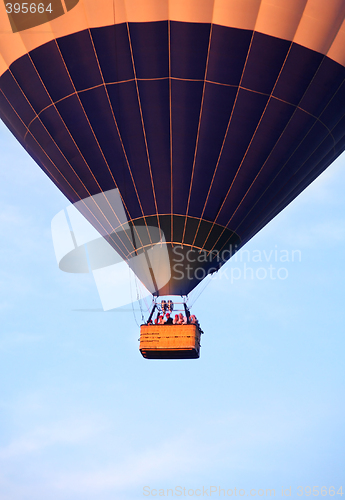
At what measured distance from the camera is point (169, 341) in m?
10.8

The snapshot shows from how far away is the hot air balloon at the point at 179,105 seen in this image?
399 inches

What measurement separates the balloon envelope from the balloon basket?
4.34ft

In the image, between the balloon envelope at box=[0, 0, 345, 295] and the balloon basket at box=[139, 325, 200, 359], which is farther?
the balloon basket at box=[139, 325, 200, 359]

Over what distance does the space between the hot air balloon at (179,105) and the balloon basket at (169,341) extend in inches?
51.9

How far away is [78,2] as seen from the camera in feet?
33.4

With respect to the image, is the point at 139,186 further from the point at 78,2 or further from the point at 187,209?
the point at 78,2

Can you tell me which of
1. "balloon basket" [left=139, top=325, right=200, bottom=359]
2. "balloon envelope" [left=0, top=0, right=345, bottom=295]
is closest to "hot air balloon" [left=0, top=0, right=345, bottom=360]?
"balloon envelope" [left=0, top=0, right=345, bottom=295]

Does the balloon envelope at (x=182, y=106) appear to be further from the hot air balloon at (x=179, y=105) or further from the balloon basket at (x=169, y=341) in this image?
the balloon basket at (x=169, y=341)

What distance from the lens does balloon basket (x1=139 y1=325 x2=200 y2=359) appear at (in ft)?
35.3

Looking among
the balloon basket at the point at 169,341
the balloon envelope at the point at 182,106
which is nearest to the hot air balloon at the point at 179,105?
the balloon envelope at the point at 182,106

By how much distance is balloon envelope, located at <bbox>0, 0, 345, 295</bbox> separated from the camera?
1013cm

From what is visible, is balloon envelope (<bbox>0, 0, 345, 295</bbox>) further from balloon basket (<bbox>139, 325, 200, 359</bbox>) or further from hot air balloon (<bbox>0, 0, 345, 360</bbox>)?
balloon basket (<bbox>139, 325, 200, 359</bbox>)

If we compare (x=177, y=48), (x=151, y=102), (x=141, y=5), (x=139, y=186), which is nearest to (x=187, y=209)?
(x=139, y=186)

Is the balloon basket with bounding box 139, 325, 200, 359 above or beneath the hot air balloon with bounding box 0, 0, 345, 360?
beneath
